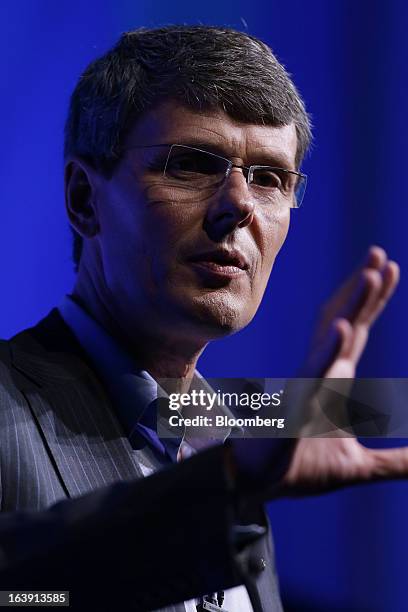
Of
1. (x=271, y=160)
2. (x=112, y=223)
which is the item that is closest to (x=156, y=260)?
(x=112, y=223)

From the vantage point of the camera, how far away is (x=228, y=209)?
132 centimetres

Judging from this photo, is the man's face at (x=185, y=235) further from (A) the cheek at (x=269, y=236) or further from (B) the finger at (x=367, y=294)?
(B) the finger at (x=367, y=294)

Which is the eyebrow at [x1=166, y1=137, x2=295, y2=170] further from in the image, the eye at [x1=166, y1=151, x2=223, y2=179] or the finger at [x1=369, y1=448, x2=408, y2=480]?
the finger at [x1=369, y1=448, x2=408, y2=480]

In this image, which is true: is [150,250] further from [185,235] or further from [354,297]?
[354,297]

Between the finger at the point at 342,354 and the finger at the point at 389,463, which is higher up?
the finger at the point at 342,354

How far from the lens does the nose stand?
4.32 ft

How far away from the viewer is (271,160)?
1421 mm

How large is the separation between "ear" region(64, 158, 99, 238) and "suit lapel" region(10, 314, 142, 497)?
0.26 meters

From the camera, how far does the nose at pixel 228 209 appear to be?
4.32ft

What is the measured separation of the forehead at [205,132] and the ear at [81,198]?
4.2 inches

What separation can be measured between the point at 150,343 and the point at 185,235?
19 cm

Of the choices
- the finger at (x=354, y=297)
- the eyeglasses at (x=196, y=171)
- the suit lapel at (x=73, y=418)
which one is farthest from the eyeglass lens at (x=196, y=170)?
the finger at (x=354, y=297)

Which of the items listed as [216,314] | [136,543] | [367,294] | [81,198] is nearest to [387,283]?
[367,294]

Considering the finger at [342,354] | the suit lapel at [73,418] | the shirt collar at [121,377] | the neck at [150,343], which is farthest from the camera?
the neck at [150,343]
